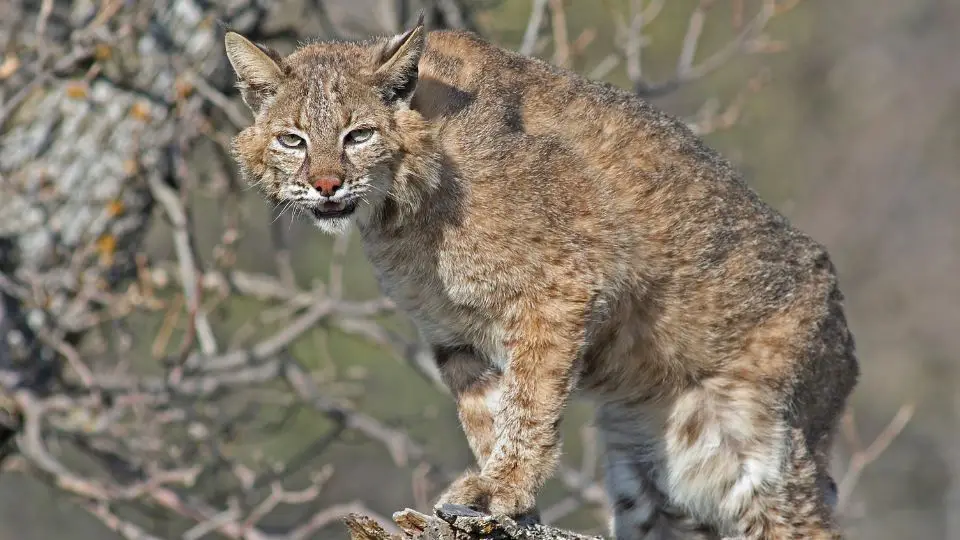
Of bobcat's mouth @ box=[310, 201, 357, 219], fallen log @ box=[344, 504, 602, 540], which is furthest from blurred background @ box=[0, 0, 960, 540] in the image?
fallen log @ box=[344, 504, 602, 540]

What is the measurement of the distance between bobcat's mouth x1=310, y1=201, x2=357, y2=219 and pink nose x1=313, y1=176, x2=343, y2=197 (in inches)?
2.7

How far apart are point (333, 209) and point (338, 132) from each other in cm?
30

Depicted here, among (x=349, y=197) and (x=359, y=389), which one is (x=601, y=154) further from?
(x=359, y=389)

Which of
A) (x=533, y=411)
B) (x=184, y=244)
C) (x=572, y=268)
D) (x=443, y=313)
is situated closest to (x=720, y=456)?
(x=533, y=411)

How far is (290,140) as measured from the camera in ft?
17.8

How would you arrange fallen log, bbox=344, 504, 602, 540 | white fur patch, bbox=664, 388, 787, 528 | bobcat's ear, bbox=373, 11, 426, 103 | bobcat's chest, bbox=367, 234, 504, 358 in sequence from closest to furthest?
fallen log, bbox=344, 504, 602, 540 < bobcat's ear, bbox=373, 11, 426, 103 < bobcat's chest, bbox=367, 234, 504, 358 < white fur patch, bbox=664, 388, 787, 528

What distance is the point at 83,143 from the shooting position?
755 centimetres

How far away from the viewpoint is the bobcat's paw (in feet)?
17.9

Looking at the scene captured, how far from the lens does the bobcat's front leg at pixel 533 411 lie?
5.60 m

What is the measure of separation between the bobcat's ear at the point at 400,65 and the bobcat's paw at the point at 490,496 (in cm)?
158

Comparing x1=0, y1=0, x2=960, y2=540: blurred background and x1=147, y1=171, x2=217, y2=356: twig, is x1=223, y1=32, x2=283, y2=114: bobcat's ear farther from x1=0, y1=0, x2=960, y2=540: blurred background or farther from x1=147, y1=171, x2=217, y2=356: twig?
x1=147, y1=171, x2=217, y2=356: twig

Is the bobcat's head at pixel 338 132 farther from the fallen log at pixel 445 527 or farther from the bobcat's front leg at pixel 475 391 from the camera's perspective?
the fallen log at pixel 445 527

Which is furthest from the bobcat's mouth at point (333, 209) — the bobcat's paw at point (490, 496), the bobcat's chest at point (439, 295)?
the bobcat's paw at point (490, 496)

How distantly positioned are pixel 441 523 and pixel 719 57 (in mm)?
4637
